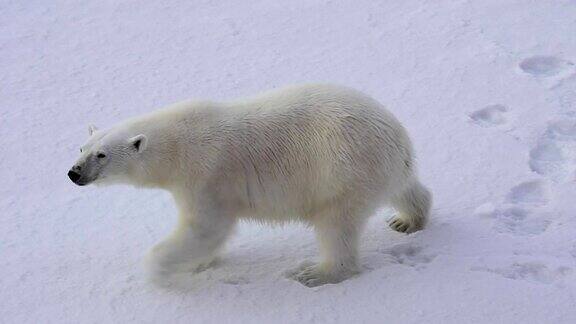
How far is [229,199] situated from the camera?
4.10 meters

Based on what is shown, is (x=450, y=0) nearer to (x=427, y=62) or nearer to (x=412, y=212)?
(x=427, y=62)

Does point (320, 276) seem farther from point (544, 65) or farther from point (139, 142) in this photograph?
point (544, 65)

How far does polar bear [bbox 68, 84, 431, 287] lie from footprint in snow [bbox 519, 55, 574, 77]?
231cm

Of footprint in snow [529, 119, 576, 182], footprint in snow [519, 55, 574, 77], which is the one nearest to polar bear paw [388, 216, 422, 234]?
footprint in snow [529, 119, 576, 182]

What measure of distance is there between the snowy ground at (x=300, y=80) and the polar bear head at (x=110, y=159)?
21.9 inches

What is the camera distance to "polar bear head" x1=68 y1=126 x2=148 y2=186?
4.02m

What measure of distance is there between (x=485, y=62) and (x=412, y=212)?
225 cm

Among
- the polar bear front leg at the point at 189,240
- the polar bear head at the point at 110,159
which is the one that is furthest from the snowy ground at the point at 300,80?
the polar bear head at the point at 110,159

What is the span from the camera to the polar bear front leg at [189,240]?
159 inches

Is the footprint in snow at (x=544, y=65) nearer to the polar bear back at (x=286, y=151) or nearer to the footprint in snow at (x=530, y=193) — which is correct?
the footprint in snow at (x=530, y=193)

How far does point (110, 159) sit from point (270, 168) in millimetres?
805

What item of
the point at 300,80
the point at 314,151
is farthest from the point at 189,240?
the point at 300,80

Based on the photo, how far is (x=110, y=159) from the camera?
4.05 metres

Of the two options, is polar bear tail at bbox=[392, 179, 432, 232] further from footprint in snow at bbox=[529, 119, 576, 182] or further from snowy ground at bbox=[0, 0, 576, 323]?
footprint in snow at bbox=[529, 119, 576, 182]
